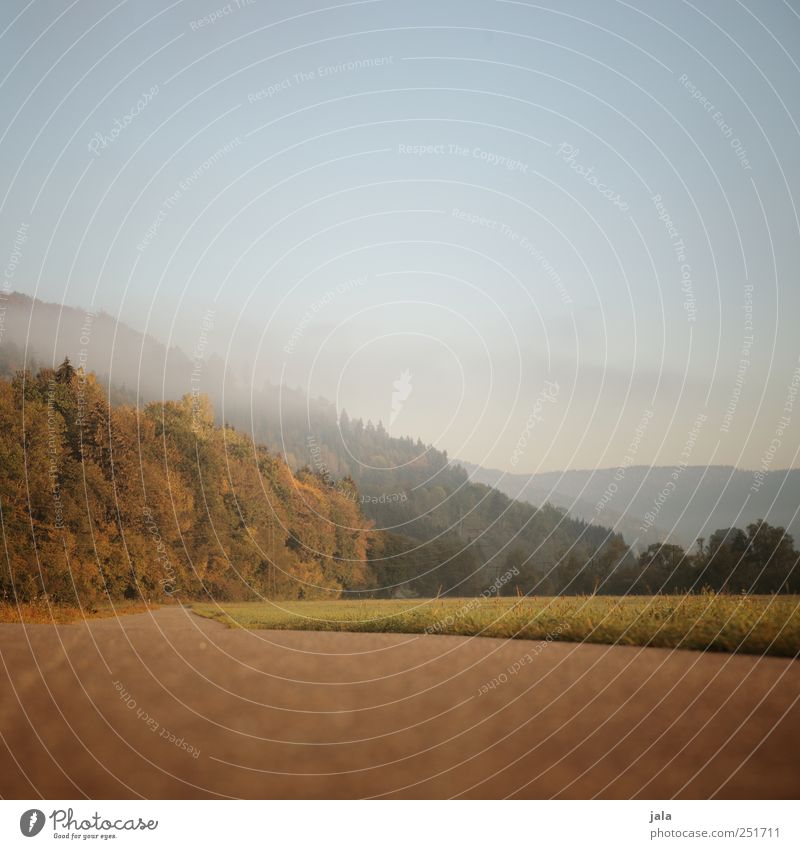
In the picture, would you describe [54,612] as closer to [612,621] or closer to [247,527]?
[247,527]

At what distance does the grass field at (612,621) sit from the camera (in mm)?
16594

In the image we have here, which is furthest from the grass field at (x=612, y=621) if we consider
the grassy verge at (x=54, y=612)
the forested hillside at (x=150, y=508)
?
the forested hillside at (x=150, y=508)

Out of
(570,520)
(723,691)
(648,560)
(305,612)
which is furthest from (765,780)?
(570,520)

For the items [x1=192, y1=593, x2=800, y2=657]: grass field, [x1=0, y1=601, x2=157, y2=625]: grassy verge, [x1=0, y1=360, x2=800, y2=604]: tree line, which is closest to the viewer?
[x1=192, y1=593, x2=800, y2=657]: grass field

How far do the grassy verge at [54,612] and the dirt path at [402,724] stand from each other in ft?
34.3

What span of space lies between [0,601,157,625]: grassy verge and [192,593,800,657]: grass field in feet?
20.4

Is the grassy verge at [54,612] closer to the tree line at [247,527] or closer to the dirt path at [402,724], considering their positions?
the tree line at [247,527]

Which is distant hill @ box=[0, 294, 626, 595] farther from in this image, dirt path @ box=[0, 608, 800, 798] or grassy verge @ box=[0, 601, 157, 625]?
dirt path @ box=[0, 608, 800, 798]

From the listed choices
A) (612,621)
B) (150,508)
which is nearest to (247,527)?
(150,508)

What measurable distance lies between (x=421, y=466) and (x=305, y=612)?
32803 millimetres

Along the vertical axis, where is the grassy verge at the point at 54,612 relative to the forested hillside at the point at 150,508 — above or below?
below

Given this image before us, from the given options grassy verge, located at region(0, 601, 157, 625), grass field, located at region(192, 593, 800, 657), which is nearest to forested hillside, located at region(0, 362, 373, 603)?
grassy verge, located at region(0, 601, 157, 625)

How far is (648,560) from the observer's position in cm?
3441

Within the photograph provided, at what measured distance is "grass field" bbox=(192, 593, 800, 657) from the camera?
16.6 meters
